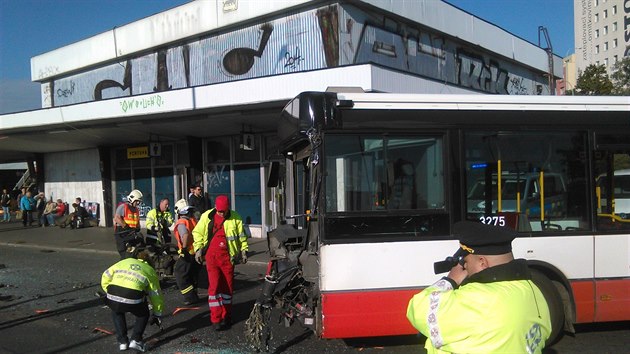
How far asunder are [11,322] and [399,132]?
19.9 feet

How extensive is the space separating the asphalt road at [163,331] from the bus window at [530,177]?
4.77 feet

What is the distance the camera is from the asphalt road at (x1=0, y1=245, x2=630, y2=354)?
5.57m

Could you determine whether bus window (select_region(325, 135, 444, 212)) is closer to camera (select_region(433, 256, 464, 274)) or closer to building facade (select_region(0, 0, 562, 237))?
camera (select_region(433, 256, 464, 274))

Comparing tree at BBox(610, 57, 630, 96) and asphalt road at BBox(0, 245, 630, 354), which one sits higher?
tree at BBox(610, 57, 630, 96)

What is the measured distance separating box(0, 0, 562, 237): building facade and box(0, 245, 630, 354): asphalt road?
18.6 feet

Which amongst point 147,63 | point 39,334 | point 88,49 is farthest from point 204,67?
point 39,334

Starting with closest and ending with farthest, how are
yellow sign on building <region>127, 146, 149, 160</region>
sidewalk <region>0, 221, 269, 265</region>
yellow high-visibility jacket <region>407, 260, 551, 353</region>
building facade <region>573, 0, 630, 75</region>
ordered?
yellow high-visibility jacket <region>407, 260, 551, 353</region> → sidewalk <region>0, 221, 269, 265</region> → yellow sign on building <region>127, 146, 149, 160</region> → building facade <region>573, 0, 630, 75</region>

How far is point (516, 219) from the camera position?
5.35m

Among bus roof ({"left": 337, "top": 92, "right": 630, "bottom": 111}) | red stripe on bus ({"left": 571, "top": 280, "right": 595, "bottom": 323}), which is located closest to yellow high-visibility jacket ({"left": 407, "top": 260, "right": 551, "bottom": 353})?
bus roof ({"left": 337, "top": 92, "right": 630, "bottom": 111})

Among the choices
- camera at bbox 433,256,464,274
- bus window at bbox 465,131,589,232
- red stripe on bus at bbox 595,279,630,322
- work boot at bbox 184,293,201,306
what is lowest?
work boot at bbox 184,293,201,306

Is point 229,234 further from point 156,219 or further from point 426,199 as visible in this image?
point 156,219

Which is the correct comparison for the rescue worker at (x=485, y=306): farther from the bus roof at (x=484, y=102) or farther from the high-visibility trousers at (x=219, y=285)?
the high-visibility trousers at (x=219, y=285)

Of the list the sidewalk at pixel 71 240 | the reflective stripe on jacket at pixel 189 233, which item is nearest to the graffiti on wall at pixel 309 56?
the sidewalk at pixel 71 240

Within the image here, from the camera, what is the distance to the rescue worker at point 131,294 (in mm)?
5234
